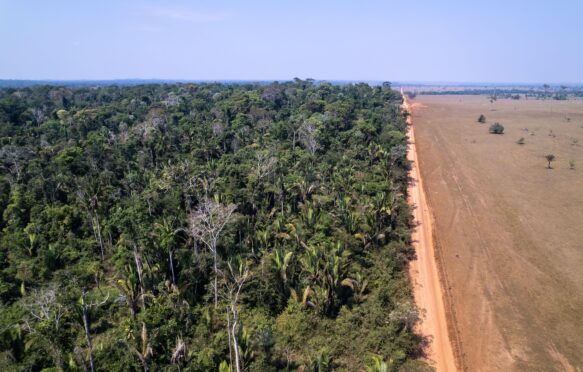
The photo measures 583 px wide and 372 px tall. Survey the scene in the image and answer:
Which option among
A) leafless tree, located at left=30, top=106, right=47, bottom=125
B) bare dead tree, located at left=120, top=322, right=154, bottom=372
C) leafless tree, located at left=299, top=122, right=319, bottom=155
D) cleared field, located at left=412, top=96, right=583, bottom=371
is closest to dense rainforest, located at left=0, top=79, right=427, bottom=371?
bare dead tree, located at left=120, top=322, right=154, bottom=372

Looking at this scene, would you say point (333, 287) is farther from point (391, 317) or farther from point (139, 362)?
point (139, 362)

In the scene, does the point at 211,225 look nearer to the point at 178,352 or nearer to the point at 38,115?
the point at 178,352

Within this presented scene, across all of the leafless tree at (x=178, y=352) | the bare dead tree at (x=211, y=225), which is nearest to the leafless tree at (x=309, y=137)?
the bare dead tree at (x=211, y=225)

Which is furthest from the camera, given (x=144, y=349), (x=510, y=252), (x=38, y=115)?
(x=38, y=115)

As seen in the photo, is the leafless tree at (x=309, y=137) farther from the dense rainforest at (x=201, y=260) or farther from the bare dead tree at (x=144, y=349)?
the bare dead tree at (x=144, y=349)

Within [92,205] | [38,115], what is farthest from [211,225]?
[38,115]

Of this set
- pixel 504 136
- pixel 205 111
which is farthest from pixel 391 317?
pixel 504 136
